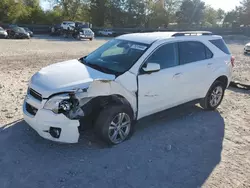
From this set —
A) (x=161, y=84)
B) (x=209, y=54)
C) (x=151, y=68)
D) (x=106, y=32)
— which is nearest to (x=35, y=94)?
(x=151, y=68)

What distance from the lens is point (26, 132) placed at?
4254 millimetres

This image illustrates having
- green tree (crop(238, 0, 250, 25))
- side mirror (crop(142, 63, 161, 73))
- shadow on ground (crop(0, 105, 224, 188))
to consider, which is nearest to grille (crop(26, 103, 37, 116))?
shadow on ground (crop(0, 105, 224, 188))

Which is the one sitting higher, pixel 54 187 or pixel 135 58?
pixel 135 58

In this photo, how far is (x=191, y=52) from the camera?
4941 millimetres

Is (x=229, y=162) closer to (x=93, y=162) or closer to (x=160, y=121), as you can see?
(x=160, y=121)

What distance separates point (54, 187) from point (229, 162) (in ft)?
8.23

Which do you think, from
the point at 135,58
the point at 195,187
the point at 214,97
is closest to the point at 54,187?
the point at 195,187

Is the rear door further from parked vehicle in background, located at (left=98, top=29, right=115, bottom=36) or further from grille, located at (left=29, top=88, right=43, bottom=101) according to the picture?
parked vehicle in background, located at (left=98, top=29, right=115, bottom=36)

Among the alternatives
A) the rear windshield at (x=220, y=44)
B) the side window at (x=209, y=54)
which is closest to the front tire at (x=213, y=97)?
the side window at (x=209, y=54)

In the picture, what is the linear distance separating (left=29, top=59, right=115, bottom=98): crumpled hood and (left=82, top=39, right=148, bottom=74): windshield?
0.26m

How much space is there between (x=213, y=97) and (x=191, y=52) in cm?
129

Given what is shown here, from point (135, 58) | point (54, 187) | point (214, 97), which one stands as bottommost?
point (54, 187)

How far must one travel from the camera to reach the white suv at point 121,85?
11.5ft

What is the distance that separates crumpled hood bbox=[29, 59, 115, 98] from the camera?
356 cm
